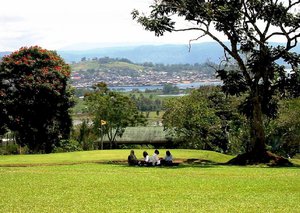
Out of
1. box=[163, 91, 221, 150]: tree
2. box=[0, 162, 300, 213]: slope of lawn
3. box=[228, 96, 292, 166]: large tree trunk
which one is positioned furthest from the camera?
box=[163, 91, 221, 150]: tree

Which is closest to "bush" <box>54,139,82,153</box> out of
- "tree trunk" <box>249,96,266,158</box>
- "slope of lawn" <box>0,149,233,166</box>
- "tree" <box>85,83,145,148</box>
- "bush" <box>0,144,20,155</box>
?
"bush" <box>0,144,20,155</box>

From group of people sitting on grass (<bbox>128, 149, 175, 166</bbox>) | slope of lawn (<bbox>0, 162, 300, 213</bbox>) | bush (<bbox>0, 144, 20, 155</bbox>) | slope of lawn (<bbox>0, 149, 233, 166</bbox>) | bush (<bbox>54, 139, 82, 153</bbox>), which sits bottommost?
bush (<bbox>0, 144, 20, 155</bbox>)

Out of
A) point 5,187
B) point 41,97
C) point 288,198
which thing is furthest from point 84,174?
point 41,97

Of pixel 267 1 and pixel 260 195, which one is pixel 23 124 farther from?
pixel 260 195

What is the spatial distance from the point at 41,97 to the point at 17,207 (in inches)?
1214

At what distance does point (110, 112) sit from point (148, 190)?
43.0 meters

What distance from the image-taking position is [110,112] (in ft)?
197

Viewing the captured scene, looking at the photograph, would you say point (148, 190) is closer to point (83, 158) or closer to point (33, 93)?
point (83, 158)

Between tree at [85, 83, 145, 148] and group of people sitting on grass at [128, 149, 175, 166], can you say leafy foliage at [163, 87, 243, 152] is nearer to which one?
tree at [85, 83, 145, 148]

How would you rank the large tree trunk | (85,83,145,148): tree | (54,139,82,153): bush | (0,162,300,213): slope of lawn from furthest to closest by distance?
1. (85,83,145,148): tree
2. (54,139,82,153): bush
3. the large tree trunk
4. (0,162,300,213): slope of lawn

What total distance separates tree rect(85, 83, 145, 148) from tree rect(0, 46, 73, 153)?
40.2 feet

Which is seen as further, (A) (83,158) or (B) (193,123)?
(B) (193,123)

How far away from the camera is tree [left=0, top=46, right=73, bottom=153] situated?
43219mm

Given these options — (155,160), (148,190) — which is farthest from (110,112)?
(148,190)
